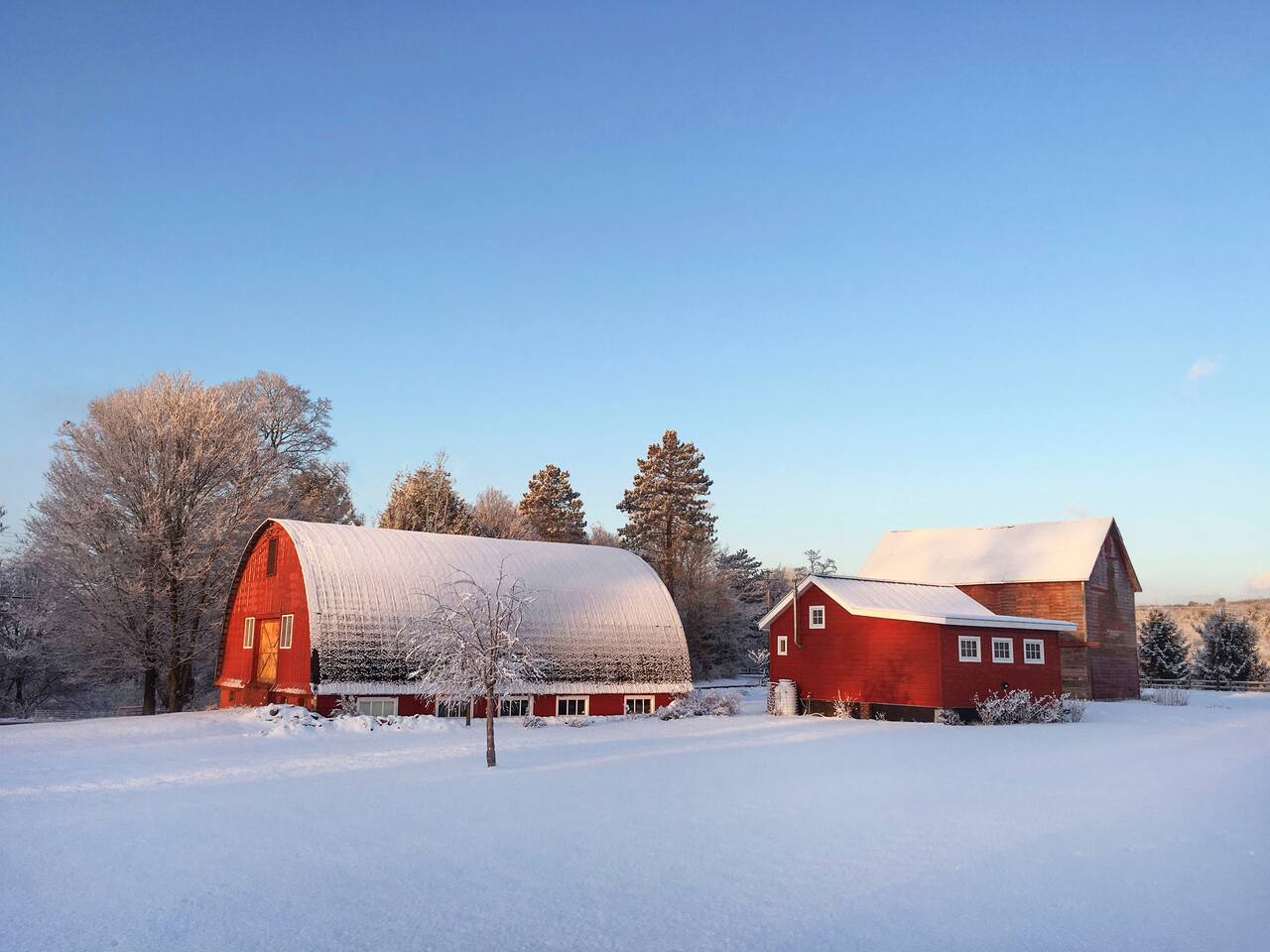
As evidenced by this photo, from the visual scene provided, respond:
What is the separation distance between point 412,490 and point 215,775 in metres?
40.8

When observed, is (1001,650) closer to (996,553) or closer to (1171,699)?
(1171,699)

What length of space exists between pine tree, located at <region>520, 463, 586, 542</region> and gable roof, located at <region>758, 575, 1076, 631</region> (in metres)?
37.1

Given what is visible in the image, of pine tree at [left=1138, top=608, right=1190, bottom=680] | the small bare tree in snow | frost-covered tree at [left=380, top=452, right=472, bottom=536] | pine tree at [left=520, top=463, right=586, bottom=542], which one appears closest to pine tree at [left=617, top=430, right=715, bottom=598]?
pine tree at [left=520, top=463, right=586, bottom=542]

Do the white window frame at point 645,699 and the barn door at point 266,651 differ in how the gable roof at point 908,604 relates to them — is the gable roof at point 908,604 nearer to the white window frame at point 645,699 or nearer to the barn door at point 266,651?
the white window frame at point 645,699

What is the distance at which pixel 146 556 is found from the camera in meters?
34.6

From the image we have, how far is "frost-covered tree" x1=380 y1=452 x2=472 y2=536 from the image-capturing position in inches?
2243

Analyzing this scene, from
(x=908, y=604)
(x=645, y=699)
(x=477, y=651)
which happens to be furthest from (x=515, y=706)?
(x=908, y=604)

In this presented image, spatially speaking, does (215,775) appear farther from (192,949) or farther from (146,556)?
(146,556)

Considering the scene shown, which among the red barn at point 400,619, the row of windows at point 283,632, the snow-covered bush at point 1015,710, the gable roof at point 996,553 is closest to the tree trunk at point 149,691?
the red barn at point 400,619

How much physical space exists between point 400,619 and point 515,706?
16.5 ft

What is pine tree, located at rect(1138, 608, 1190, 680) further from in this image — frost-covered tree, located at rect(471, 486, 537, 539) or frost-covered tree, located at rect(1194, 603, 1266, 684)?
frost-covered tree, located at rect(471, 486, 537, 539)

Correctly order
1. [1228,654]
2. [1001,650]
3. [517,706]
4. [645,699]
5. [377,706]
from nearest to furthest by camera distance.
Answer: [377,706] < [517,706] < [1001,650] < [645,699] < [1228,654]

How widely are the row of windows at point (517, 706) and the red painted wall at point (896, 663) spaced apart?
5488mm

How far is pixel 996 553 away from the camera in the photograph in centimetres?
4978
